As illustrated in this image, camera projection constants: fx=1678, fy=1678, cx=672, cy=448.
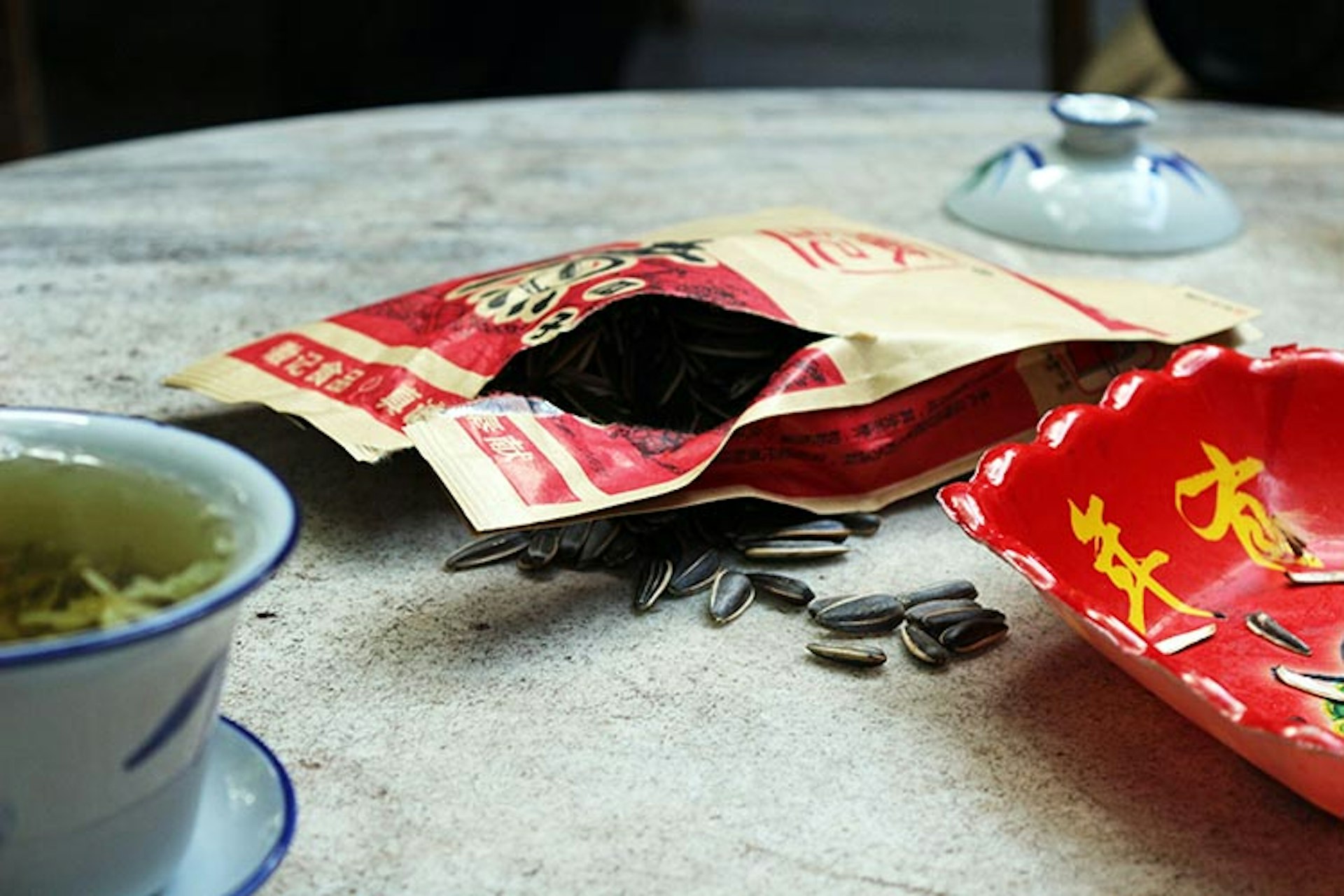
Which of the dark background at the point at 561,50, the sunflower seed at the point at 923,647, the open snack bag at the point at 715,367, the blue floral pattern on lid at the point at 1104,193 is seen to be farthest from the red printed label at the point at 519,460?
the dark background at the point at 561,50

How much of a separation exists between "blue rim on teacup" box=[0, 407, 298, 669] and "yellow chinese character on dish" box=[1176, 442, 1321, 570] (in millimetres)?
382

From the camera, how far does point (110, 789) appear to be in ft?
1.24

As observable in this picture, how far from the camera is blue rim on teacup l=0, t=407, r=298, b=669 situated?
34cm

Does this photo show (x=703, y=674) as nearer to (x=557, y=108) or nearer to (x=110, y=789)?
(x=110, y=789)

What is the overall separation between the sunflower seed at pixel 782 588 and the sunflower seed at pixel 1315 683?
0.53 ft

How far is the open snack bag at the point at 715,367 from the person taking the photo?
629 millimetres

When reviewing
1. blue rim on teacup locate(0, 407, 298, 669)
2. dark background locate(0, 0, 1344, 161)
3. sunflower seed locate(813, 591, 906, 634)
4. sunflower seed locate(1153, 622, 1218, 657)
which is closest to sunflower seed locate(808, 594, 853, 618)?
sunflower seed locate(813, 591, 906, 634)

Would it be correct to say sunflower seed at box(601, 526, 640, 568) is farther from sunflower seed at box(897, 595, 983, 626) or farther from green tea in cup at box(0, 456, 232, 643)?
green tea in cup at box(0, 456, 232, 643)

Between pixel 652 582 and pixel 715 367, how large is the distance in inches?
5.1

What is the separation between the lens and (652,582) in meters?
0.61

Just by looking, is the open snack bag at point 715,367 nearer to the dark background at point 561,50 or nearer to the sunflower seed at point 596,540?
the sunflower seed at point 596,540

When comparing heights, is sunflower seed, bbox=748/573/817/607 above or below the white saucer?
below

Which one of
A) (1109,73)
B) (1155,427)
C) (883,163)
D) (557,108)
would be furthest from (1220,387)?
(1109,73)

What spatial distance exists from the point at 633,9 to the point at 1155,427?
156cm
